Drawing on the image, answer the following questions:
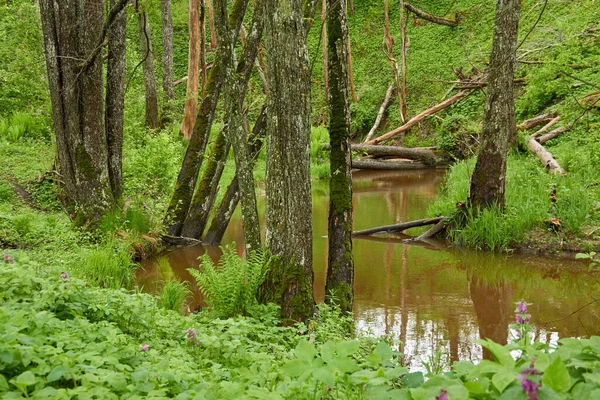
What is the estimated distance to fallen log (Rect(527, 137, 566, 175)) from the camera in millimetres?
11202

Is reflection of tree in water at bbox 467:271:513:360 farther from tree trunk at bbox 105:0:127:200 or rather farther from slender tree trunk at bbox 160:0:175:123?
slender tree trunk at bbox 160:0:175:123

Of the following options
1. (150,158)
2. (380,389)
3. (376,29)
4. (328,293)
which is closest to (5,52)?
(150,158)

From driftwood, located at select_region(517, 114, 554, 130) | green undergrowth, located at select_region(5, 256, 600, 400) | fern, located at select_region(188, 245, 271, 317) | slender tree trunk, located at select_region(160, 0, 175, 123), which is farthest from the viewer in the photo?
slender tree trunk, located at select_region(160, 0, 175, 123)

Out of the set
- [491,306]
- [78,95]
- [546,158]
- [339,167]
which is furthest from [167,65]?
[491,306]

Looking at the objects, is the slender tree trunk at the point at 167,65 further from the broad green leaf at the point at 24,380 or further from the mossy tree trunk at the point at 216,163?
the broad green leaf at the point at 24,380

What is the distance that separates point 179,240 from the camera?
31.1 ft

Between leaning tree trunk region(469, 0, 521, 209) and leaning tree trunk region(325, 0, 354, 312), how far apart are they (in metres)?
3.75

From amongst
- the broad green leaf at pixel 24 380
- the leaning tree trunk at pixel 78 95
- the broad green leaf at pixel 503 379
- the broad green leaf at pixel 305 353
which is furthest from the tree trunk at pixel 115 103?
the broad green leaf at pixel 503 379

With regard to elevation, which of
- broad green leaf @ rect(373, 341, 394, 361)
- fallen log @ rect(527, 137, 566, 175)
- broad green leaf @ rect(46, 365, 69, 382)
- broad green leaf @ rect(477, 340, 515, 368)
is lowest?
fallen log @ rect(527, 137, 566, 175)

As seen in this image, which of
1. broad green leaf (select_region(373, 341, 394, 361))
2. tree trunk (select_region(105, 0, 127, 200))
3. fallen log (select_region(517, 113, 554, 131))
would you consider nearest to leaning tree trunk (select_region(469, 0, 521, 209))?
tree trunk (select_region(105, 0, 127, 200))

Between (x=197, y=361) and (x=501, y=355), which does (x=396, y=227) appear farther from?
(x=501, y=355)

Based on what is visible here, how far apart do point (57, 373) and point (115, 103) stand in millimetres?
6591

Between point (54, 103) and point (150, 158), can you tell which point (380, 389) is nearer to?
point (54, 103)

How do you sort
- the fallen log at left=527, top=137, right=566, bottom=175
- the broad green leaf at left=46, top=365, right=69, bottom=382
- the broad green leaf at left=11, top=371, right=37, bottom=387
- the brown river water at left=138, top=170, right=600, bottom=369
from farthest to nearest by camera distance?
the fallen log at left=527, top=137, right=566, bottom=175, the brown river water at left=138, top=170, right=600, bottom=369, the broad green leaf at left=46, top=365, right=69, bottom=382, the broad green leaf at left=11, top=371, right=37, bottom=387
